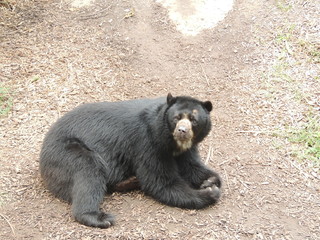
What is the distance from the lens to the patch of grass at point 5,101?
7438 millimetres

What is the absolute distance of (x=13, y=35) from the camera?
9445 millimetres

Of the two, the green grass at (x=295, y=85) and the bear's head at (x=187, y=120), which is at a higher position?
the bear's head at (x=187, y=120)

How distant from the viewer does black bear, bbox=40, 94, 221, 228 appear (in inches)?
220

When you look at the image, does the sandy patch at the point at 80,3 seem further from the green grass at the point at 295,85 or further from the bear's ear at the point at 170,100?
the bear's ear at the point at 170,100

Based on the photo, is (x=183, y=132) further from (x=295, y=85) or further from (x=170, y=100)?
(x=295, y=85)

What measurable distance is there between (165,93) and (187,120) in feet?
8.86

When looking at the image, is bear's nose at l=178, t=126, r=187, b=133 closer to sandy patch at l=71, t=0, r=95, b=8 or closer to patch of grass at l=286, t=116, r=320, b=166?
patch of grass at l=286, t=116, r=320, b=166

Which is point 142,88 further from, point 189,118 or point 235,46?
point 189,118

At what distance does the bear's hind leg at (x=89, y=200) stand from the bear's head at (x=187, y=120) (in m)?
1.10

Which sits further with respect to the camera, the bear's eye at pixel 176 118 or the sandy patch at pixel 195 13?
the sandy patch at pixel 195 13

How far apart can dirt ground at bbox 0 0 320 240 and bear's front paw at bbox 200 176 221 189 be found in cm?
17

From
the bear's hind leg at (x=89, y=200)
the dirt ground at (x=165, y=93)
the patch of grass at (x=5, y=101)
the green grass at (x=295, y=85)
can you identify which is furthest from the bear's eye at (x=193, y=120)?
the patch of grass at (x=5, y=101)

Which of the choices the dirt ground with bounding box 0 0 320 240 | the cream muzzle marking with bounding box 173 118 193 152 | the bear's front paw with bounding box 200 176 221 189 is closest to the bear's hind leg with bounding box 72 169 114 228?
the dirt ground with bounding box 0 0 320 240

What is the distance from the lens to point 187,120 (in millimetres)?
5578
